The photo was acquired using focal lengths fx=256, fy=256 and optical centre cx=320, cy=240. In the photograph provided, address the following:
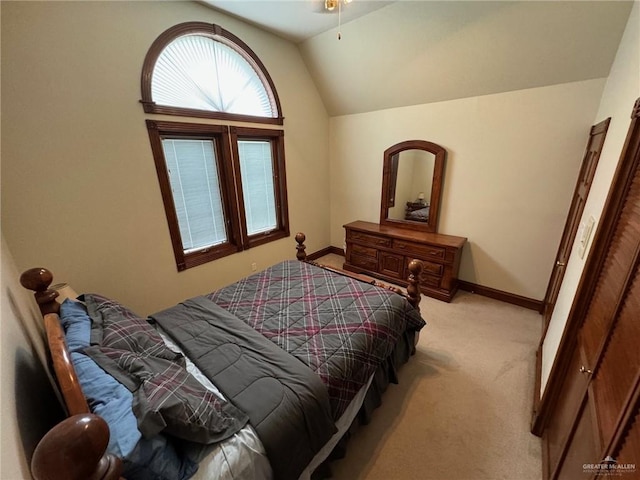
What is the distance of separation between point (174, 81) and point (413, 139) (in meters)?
2.64

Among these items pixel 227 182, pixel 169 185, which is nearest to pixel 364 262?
pixel 227 182

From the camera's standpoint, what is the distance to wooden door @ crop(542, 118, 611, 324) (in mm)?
1827

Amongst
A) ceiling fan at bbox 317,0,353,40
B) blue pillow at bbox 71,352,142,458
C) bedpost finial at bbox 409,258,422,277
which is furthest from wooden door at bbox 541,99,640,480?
ceiling fan at bbox 317,0,353,40

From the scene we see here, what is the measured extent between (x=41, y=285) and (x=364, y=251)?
3.06m

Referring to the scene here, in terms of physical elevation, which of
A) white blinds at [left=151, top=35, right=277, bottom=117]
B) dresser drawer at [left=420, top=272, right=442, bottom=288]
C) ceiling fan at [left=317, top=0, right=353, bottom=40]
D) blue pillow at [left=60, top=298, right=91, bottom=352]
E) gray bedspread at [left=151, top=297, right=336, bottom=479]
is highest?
ceiling fan at [left=317, top=0, right=353, bottom=40]

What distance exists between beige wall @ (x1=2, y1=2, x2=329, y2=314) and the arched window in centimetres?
11

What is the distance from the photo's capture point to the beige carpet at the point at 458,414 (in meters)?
1.43

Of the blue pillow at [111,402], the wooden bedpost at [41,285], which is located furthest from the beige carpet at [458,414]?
the wooden bedpost at [41,285]

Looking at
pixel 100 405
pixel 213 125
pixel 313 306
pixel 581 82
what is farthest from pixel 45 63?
pixel 581 82

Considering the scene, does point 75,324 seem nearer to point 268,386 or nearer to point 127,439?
point 127,439

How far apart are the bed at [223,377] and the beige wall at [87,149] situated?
2.74ft

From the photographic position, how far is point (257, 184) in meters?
3.20

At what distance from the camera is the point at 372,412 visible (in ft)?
5.61

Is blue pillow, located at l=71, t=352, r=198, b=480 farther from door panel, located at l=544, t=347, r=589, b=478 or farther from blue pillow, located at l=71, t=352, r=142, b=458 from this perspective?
door panel, located at l=544, t=347, r=589, b=478
